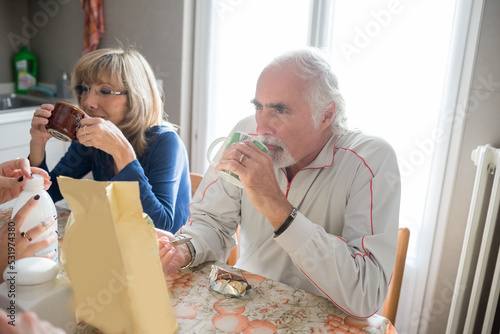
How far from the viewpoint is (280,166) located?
1.18 meters

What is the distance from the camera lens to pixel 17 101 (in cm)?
284

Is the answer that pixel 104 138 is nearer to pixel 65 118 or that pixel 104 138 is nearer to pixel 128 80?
pixel 65 118

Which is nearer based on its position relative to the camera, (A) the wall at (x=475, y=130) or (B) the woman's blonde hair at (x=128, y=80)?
(B) the woman's blonde hair at (x=128, y=80)

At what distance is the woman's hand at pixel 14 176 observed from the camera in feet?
3.31

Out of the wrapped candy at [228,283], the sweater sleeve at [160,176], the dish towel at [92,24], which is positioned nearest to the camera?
the wrapped candy at [228,283]

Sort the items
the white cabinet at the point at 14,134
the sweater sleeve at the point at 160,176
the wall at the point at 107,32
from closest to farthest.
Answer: the sweater sleeve at the point at 160,176, the white cabinet at the point at 14,134, the wall at the point at 107,32

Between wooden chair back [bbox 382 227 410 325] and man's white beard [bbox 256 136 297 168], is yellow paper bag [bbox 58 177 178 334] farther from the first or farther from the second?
wooden chair back [bbox 382 227 410 325]

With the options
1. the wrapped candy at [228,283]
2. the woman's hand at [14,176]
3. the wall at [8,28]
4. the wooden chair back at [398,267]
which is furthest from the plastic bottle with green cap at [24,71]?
the wooden chair back at [398,267]

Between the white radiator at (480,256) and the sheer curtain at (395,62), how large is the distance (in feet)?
0.66

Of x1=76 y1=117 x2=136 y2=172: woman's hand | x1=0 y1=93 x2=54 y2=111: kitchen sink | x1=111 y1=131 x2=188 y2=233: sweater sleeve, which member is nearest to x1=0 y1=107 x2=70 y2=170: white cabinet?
x1=0 y1=93 x2=54 y2=111: kitchen sink

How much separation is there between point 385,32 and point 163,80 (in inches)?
49.2

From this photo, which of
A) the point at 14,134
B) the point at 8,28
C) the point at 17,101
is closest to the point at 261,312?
the point at 14,134

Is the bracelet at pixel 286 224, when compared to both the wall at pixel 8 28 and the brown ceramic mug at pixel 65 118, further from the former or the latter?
the wall at pixel 8 28

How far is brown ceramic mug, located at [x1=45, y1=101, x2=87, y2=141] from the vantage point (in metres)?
1.17
